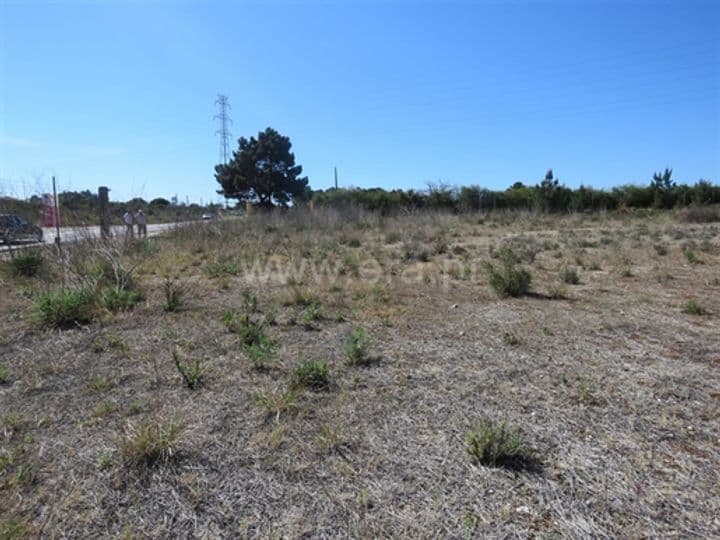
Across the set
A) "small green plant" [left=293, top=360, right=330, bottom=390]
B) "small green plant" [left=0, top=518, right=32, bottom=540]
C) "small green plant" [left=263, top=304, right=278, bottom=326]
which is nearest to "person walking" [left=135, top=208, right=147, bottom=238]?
"small green plant" [left=263, top=304, right=278, bottom=326]

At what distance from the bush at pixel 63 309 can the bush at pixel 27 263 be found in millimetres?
2769

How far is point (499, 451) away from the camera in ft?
6.23

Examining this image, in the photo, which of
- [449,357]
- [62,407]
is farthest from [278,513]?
[449,357]

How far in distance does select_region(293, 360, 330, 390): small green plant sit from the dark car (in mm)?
6276

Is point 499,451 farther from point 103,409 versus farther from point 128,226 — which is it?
point 128,226

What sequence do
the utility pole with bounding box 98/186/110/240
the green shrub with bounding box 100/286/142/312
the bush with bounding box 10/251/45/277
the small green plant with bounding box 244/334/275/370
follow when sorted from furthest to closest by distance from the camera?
the utility pole with bounding box 98/186/110/240 → the bush with bounding box 10/251/45/277 → the green shrub with bounding box 100/286/142/312 → the small green plant with bounding box 244/334/275/370

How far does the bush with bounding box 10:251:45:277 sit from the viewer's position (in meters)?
6.32

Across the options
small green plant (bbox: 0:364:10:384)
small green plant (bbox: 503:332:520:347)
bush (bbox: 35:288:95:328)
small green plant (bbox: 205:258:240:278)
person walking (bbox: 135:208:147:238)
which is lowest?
small green plant (bbox: 0:364:10:384)

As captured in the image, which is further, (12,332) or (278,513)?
(12,332)

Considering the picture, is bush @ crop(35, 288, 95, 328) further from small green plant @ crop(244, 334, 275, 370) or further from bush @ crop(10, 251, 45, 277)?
bush @ crop(10, 251, 45, 277)

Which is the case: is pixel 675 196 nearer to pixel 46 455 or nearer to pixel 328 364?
pixel 328 364

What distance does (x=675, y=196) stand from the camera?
24547mm

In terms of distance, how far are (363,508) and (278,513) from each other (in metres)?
0.34

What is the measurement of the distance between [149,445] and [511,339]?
276cm
